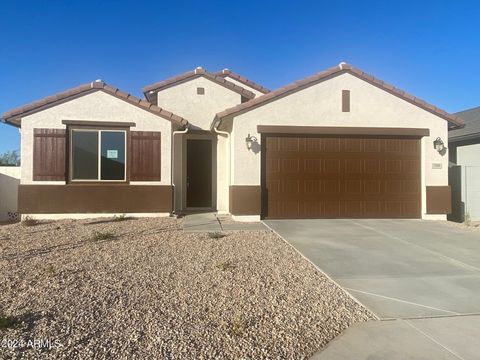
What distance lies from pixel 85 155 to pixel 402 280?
30.5 feet

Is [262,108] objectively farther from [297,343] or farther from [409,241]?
[297,343]

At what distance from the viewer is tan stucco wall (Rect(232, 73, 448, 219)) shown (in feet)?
Result: 35.8

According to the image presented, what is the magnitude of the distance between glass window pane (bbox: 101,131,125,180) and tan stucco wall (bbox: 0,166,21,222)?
12.1 ft

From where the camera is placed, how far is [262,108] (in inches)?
436

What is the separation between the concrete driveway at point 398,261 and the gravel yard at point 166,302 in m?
0.45

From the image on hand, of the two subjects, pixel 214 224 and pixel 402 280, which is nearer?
pixel 402 280

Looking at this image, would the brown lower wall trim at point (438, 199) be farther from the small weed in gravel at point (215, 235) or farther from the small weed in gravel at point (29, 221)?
the small weed in gravel at point (29, 221)

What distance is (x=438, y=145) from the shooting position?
11.5m

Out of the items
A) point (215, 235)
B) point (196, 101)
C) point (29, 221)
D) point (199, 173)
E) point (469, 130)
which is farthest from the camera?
point (469, 130)

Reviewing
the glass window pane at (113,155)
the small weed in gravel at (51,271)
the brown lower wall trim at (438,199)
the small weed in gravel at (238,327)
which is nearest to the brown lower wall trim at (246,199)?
the glass window pane at (113,155)

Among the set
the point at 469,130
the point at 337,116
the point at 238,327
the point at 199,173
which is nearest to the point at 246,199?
the point at 199,173

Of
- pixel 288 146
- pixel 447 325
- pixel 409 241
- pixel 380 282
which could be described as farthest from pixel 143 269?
pixel 288 146

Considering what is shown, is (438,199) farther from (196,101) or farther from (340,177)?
(196,101)

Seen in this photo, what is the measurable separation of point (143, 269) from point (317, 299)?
8.73 feet
